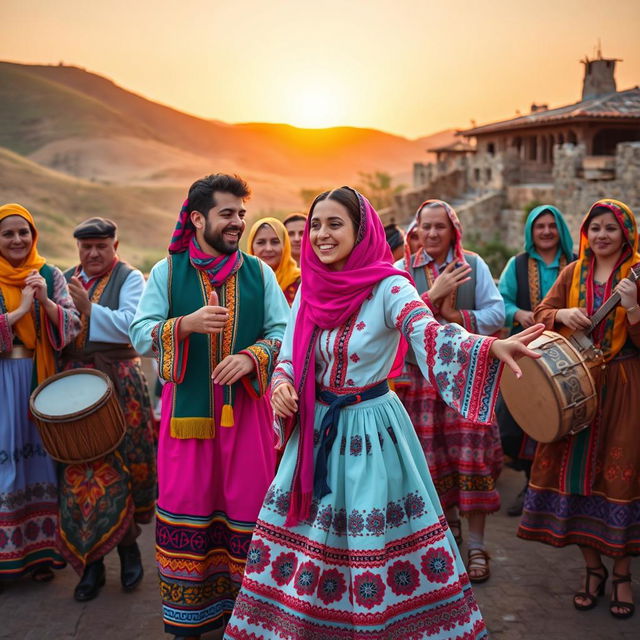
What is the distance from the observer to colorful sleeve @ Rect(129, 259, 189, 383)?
3.41 metres

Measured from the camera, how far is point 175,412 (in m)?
3.58

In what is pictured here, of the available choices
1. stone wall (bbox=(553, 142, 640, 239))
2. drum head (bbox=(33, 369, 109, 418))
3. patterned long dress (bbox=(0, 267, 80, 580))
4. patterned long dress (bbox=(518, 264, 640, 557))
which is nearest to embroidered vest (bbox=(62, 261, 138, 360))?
patterned long dress (bbox=(0, 267, 80, 580))


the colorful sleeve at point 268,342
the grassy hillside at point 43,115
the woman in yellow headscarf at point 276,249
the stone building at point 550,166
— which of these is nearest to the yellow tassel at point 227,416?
the colorful sleeve at point 268,342

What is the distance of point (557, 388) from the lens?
3686 millimetres

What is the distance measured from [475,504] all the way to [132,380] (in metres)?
2.37

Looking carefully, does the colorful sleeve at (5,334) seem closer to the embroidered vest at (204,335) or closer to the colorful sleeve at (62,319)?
the colorful sleeve at (62,319)

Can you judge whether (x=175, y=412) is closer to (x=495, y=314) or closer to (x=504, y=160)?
(x=495, y=314)

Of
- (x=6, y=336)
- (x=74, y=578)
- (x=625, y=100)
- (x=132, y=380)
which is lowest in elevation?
(x=74, y=578)

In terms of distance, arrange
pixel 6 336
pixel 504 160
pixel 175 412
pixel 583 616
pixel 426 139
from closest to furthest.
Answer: pixel 175 412 < pixel 583 616 < pixel 6 336 < pixel 504 160 < pixel 426 139

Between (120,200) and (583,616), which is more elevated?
(120,200)

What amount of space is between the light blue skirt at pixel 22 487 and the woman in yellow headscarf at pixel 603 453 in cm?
299

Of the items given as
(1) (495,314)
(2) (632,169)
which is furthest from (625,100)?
(1) (495,314)

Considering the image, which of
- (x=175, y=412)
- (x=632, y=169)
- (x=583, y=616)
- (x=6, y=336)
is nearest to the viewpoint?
(x=175, y=412)

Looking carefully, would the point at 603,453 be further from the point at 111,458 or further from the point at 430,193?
the point at 430,193
